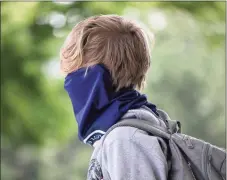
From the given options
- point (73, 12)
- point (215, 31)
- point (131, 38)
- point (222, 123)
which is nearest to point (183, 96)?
point (222, 123)

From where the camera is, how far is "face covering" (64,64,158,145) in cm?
82

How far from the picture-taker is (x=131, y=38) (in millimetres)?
871

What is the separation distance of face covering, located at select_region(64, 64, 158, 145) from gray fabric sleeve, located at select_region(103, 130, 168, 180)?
2.6 inches

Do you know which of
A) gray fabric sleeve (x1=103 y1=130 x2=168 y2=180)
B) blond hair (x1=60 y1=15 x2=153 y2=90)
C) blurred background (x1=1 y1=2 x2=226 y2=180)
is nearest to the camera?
gray fabric sleeve (x1=103 y1=130 x2=168 y2=180)

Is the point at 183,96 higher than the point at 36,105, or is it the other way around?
the point at 36,105

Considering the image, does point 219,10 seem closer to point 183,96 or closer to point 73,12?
point 73,12

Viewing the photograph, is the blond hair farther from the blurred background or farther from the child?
the blurred background

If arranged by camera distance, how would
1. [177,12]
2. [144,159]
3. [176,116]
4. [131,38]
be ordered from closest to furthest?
[144,159], [131,38], [177,12], [176,116]

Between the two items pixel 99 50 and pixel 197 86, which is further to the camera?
pixel 197 86

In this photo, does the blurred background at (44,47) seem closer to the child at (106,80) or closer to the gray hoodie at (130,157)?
the child at (106,80)

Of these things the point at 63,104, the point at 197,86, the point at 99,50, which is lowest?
the point at 197,86

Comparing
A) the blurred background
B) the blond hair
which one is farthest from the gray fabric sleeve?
the blurred background

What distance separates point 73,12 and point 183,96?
1651 mm

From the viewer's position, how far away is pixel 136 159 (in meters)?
0.75
